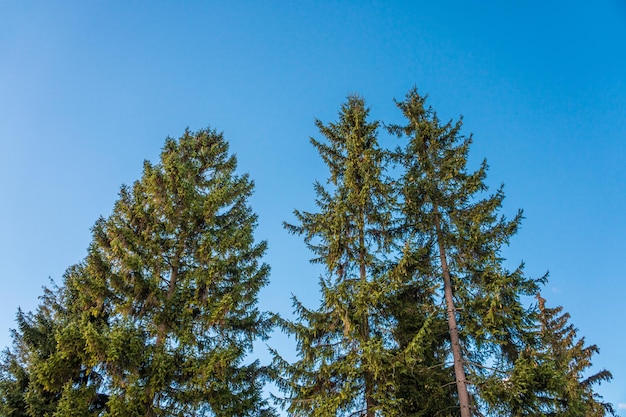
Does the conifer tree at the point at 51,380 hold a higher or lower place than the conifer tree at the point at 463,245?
lower

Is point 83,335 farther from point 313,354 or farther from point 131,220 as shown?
point 313,354

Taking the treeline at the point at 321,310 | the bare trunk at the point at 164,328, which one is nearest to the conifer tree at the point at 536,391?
the treeline at the point at 321,310

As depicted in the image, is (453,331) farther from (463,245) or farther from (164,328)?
(164,328)

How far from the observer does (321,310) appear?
34.1 feet

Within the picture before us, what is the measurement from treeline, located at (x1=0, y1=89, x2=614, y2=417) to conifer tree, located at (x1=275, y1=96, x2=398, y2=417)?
0.16 feet

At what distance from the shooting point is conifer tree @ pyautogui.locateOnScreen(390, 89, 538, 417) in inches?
377

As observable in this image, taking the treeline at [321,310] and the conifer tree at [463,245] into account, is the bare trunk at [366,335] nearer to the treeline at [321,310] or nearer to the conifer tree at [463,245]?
the treeline at [321,310]

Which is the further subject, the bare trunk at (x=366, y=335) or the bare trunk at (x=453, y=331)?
the bare trunk at (x=453, y=331)

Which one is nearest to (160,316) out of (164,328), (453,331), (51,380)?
(164,328)

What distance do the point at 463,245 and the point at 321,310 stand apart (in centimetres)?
471

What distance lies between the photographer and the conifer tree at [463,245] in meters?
9.59

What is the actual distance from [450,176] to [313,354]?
23.4 feet

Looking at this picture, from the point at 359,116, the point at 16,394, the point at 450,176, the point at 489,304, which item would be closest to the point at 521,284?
the point at 489,304

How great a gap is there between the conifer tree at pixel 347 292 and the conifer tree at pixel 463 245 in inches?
55.7
